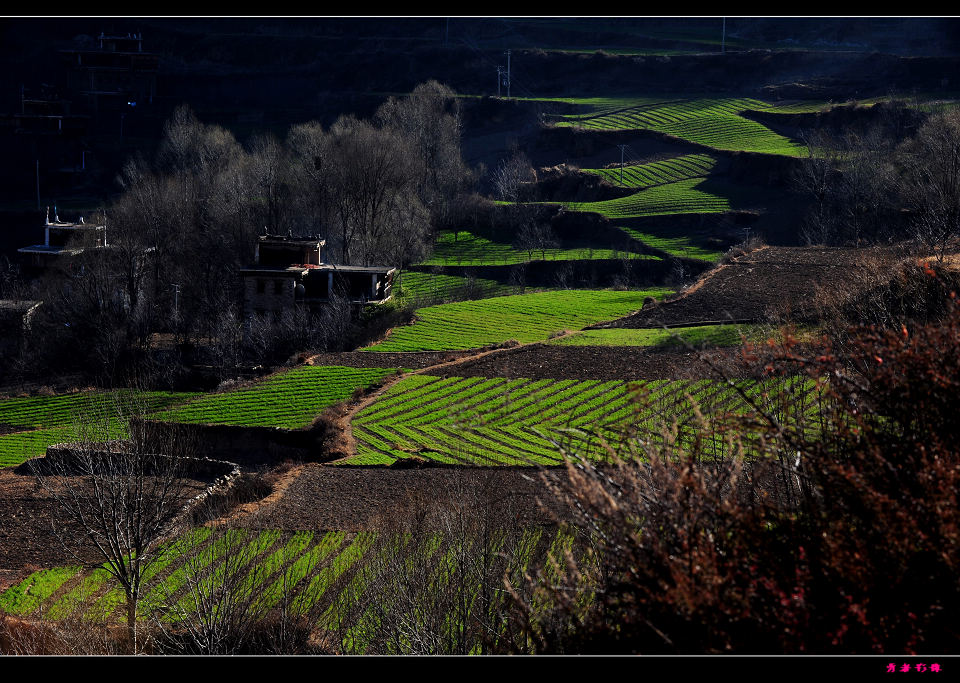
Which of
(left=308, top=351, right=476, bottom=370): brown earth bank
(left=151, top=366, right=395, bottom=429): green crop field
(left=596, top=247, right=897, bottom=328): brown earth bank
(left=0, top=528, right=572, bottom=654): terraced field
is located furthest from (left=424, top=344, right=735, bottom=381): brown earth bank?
(left=0, top=528, right=572, bottom=654): terraced field

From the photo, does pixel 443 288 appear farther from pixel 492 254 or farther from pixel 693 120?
pixel 693 120

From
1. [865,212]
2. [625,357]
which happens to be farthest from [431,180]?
[625,357]

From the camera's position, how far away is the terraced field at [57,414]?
38.7 metres

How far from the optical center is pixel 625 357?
4328cm

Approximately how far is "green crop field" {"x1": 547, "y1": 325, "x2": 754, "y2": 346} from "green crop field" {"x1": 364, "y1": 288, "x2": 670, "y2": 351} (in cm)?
298

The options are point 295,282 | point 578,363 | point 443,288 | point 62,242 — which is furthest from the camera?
point 62,242

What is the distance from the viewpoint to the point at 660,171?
86875 mm

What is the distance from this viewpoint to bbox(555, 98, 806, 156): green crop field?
292ft

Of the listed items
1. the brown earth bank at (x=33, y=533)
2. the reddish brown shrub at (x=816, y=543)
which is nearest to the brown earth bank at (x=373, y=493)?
the brown earth bank at (x=33, y=533)

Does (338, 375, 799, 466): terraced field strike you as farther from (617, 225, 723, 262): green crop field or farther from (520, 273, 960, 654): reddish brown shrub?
(617, 225, 723, 262): green crop field

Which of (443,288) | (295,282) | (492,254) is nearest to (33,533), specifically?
(295,282)

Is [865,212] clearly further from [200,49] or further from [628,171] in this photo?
[200,49]

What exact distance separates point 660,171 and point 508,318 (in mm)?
35770

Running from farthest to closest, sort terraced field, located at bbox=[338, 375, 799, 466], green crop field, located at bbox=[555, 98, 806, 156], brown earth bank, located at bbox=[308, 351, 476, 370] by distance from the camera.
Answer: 1. green crop field, located at bbox=[555, 98, 806, 156]
2. brown earth bank, located at bbox=[308, 351, 476, 370]
3. terraced field, located at bbox=[338, 375, 799, 466]
